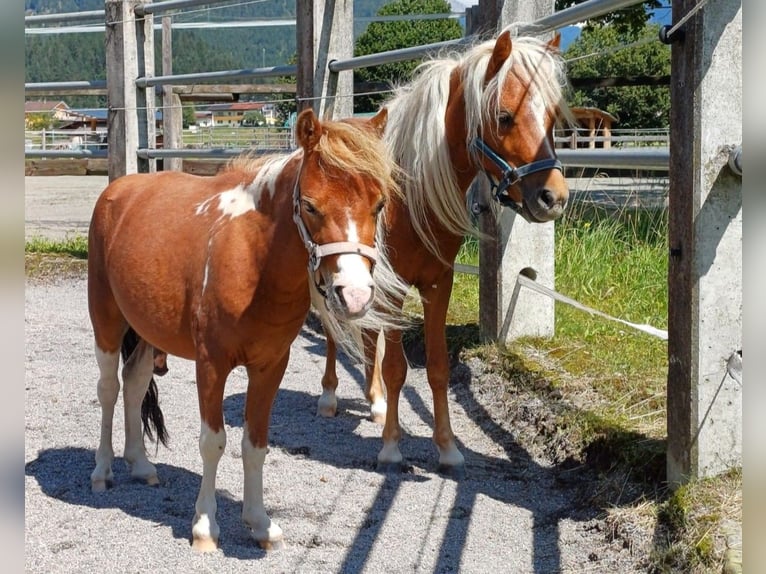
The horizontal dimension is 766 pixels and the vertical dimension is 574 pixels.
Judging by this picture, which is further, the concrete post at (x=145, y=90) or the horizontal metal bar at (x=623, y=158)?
the concrete post at (x=145, y=90)

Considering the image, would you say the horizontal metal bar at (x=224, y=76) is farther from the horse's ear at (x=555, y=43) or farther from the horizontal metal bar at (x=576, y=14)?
the horse's ear at (x=555, y=43)

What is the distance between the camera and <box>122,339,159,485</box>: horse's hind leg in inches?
145

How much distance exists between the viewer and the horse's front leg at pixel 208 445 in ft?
9.75

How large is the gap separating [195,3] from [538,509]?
18.2 feet

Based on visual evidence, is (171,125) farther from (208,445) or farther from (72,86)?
(208,445)

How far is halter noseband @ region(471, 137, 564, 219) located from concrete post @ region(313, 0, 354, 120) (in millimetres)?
2851

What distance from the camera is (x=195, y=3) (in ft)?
24.4

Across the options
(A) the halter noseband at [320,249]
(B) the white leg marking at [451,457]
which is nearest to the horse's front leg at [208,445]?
(A) the halter noseband at [320,249]

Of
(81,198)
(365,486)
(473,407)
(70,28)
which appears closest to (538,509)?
(365,486)

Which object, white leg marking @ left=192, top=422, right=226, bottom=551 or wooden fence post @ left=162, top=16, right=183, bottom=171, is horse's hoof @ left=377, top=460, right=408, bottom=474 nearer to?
white leg marking @ left=192, top=422, right=226, bottom=551

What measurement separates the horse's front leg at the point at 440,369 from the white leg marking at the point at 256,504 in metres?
0.95

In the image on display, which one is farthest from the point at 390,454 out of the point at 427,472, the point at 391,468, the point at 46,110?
the point at 46,110

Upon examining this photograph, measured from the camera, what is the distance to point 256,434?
10.3ft

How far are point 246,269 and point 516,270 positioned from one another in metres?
2.44
